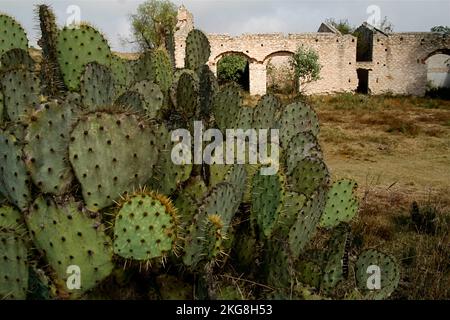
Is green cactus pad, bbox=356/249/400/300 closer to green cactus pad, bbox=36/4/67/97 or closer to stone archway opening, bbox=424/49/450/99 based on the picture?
green cactus pad, bbox=36/4/67/97

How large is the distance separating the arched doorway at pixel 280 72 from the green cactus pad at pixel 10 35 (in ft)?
58.4

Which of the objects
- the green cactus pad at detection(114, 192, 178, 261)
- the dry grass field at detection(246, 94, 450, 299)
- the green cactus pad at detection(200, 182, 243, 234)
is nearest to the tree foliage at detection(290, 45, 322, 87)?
the dry grass field at detection(246, 94, 450, 299)

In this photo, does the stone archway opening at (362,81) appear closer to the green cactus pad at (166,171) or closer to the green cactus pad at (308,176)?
the green cactus pad at (308,176)

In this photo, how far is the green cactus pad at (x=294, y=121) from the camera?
365 cm

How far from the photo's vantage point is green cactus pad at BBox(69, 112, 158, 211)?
72.7 inches

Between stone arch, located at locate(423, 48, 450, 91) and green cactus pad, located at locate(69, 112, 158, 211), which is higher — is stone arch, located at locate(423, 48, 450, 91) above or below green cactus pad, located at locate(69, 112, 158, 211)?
above

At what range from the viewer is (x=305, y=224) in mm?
2490

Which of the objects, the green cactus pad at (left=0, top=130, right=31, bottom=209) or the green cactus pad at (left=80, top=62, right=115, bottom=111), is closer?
the green cactus pad at (left=0, top=130, right=31, bottom=209)

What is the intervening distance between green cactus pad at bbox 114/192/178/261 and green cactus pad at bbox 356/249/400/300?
1358 millimetres

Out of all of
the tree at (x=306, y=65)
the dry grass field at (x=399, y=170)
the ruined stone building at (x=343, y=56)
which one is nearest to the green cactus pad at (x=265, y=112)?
the dry grass field at (x=399, y=170)

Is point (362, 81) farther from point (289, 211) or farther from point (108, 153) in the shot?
point (108, 153)

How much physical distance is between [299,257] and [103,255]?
3.75 feet

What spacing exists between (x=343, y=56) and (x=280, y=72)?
2.95 m
